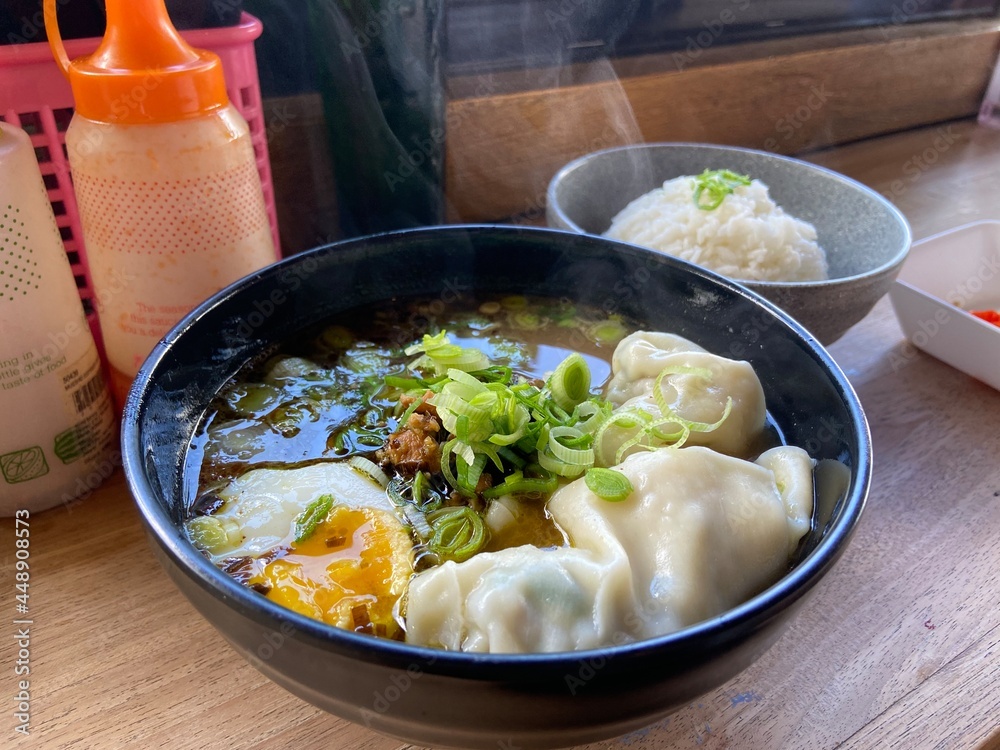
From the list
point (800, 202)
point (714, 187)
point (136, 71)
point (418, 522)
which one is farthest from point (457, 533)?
point (800, 202)

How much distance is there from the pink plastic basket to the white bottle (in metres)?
0.22

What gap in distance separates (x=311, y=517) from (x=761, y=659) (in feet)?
2.35

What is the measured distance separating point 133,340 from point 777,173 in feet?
5.57

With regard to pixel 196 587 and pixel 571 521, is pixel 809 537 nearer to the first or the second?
pixel 571 521

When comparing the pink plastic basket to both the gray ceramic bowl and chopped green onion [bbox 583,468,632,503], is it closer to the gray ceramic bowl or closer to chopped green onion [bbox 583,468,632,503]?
the gray ceramic bowl

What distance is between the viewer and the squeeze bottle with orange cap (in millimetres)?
1164

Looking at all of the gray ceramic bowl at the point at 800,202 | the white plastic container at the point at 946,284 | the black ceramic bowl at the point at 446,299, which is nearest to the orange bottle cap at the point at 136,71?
the black ceramic bowl at the point at 446,299

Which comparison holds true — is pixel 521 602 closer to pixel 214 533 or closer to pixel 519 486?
pixel 519 486

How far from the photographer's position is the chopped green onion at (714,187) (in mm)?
1816

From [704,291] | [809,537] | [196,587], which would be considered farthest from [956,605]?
[196,587]

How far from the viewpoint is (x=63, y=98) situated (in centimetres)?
134

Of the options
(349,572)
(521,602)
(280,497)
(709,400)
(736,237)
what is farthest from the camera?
(736,237)

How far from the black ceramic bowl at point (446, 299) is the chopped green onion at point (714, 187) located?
1.54 ft

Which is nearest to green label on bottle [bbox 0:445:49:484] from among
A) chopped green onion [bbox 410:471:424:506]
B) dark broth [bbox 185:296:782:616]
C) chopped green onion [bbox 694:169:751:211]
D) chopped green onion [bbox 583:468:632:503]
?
dark broth [bbox 185:296:782:616]
